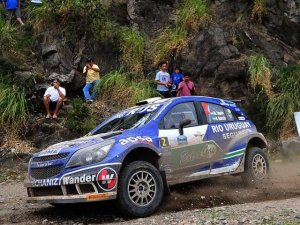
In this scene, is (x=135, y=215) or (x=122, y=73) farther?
(x=122, y=73)

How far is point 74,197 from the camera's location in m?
6.47

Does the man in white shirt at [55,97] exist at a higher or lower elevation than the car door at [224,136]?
higher

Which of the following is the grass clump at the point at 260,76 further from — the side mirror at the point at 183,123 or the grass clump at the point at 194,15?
the side mirror at the point at 183,123

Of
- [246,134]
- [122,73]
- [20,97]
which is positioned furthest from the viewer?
[122,73]

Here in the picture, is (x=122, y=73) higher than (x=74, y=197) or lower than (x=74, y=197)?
higher

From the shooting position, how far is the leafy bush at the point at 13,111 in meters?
12.8

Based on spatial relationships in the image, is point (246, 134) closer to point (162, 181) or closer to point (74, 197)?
point (162, 181)

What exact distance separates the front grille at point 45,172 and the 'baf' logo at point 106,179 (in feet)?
2.08

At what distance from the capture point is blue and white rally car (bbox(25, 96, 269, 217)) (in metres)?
6.53

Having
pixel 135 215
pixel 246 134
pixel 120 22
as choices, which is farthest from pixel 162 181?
pixel 120 22

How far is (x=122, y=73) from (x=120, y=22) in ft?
9.37

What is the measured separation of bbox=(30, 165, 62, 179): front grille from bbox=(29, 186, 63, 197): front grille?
17 cm

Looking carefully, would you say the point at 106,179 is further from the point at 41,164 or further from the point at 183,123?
the point at 183,123

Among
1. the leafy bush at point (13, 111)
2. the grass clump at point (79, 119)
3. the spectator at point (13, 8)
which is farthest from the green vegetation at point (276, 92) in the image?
the spectator at point (13, 8)
